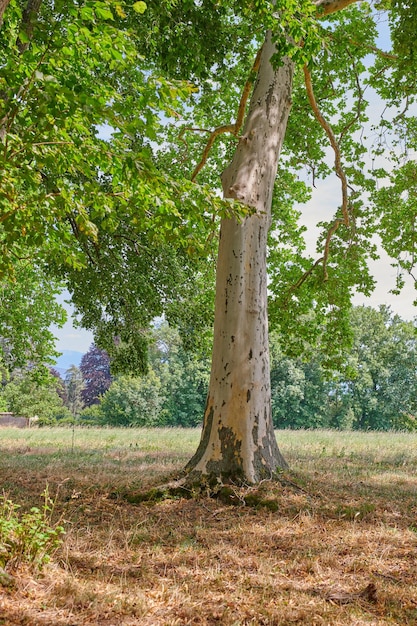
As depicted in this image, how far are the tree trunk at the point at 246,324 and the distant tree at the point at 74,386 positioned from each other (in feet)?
202

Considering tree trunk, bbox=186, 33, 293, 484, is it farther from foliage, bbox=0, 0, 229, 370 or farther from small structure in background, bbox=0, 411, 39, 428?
small structure in background, bbox=0, 411, 39, 428

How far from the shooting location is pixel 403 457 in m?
13.0

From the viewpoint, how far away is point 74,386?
72.8 metres

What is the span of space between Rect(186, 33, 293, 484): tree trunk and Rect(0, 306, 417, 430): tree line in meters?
41.6

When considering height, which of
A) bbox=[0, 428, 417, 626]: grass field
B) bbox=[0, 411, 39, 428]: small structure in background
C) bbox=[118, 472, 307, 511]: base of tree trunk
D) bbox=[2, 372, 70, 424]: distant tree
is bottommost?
bbox=[0, 411, 39, 428]: small structure in background

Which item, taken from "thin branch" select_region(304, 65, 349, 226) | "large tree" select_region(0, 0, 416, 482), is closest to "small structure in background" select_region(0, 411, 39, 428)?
"large tree" select_region(0, 0, 416, 482)

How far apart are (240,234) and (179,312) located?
435 cm

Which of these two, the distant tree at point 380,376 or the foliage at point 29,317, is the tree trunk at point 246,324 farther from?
the distant tree at point 380,376

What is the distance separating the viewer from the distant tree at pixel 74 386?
68169 mm

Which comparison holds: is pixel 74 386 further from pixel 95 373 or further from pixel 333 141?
pixel 333 141

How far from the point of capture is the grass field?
349 centimetres

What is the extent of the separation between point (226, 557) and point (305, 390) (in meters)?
50.5

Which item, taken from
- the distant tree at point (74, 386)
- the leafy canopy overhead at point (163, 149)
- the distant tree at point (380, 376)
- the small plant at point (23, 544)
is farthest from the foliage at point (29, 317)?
the distant tree at point (74, 386)

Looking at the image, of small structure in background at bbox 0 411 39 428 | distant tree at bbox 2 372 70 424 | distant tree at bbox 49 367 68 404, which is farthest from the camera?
distant tree at bbox 49 367 68 404
